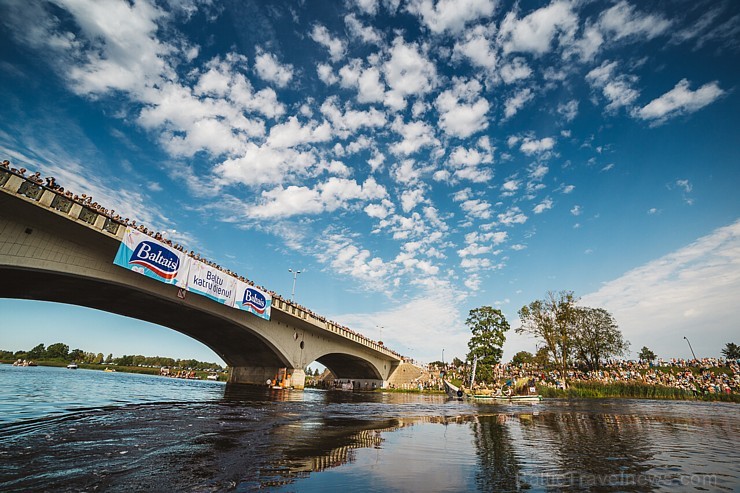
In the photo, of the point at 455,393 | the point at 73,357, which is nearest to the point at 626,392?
the point at 455,393

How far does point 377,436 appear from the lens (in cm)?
924

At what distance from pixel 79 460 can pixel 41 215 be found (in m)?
20.2

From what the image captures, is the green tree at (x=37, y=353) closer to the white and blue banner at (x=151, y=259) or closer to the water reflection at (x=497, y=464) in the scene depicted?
the white and blue banner at (x=151, y=259)

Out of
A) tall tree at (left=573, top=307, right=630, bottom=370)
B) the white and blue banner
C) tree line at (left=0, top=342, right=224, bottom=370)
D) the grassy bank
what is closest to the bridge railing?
the white and blue banner

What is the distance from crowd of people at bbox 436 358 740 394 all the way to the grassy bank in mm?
717

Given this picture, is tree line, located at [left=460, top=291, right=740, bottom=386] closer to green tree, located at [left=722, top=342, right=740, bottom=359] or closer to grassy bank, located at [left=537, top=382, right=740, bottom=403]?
grassy bank, located at [left=537, top=382, right=740, bottom=403]

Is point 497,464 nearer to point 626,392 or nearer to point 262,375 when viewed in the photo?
point 626,392

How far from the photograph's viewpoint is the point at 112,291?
28.1m

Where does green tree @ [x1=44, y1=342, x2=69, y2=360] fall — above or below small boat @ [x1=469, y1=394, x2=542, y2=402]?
above

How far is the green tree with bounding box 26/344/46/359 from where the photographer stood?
406 feet

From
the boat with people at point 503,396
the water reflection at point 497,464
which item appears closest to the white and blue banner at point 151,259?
the water reflection at point 497,464

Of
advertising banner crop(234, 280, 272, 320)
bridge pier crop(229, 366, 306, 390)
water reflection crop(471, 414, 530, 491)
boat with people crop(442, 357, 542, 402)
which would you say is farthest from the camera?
bridge pier crop(229, 366, 306, 390)

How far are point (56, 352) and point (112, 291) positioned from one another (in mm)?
138756

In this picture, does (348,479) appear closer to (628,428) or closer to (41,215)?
(628,428)
